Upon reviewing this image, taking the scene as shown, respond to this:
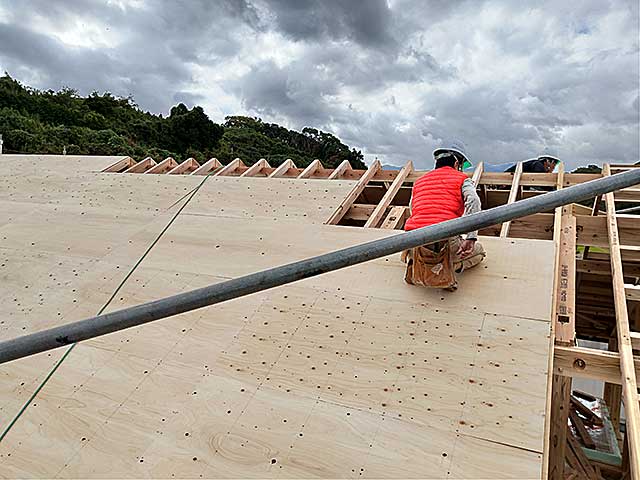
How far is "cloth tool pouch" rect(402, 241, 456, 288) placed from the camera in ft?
9.12

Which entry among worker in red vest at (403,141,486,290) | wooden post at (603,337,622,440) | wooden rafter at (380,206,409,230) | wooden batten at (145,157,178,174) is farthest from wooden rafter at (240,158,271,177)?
wooden post at (603,337,622,440)

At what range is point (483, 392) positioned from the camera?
2.23 m

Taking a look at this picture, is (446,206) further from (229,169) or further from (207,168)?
(207,168)

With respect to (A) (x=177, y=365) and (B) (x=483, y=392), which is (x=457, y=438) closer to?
(B) (x=483, y=392)

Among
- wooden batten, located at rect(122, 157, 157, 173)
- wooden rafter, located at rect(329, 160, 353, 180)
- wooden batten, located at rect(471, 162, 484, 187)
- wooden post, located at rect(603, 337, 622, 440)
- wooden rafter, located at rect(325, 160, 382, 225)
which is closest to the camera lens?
wooden rafter, located at rect(325, 160, 382, 225)

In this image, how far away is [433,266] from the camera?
2836 mm

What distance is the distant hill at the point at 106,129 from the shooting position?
2069 centimetres

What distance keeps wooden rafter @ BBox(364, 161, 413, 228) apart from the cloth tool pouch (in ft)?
3.52

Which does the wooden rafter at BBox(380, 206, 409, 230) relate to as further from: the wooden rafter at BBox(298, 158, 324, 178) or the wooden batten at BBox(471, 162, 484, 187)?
the wooden rafter at BBox(298, 158, 324, 178)

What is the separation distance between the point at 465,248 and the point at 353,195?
6.08ft

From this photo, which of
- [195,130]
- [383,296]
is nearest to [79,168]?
[383,296]

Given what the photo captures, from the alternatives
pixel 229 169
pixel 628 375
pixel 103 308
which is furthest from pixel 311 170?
pixel 628 375

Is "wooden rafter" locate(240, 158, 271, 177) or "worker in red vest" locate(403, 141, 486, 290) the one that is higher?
"wooden rafter" locate(240, 158, 271, 177)

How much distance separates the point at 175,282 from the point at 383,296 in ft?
5.31
